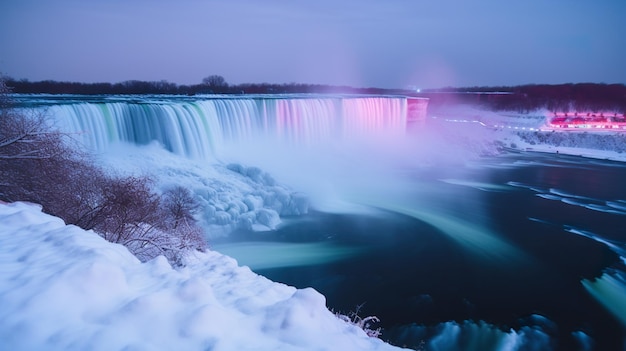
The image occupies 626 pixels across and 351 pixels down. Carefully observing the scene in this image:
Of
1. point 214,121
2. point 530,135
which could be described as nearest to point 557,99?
point 530,135

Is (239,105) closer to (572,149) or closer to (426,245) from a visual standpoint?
(426,245)

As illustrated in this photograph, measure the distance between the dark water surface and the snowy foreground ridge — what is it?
585cm

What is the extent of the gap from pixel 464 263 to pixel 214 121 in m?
17.1

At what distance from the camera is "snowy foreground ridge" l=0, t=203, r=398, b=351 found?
3.29 metres

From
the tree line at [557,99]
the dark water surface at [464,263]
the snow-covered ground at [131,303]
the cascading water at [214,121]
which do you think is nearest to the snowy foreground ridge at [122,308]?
the snow-covered ground at [131,303]

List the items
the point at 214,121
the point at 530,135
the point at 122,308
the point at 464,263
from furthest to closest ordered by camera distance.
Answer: the point at 530,135, the point at 214,121, the point at 464,263, the point at 122,308

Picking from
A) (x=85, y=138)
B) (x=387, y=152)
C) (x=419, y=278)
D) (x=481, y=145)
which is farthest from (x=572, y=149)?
(x=85, y=138)

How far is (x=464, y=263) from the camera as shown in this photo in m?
13.6

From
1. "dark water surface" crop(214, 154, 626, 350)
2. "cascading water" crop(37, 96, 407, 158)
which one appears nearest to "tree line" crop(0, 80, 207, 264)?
"cascading water" crop(37, 96, 407, 158)

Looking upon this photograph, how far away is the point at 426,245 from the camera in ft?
49.6

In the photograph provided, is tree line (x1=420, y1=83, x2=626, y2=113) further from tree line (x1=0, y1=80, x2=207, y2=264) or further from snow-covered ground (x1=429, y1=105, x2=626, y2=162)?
tree line (x1=0, y1=80, x2=207, y2=264)

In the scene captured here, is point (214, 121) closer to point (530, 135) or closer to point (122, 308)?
point (122, 308)

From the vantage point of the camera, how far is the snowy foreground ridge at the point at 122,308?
3291 mm

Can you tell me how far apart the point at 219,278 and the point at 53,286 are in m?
2.94
